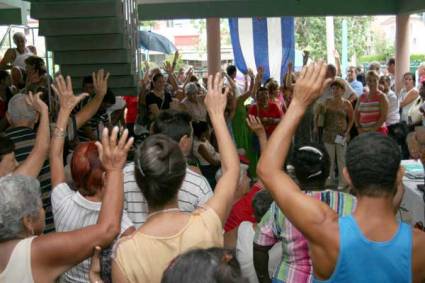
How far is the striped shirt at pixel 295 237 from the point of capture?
7.43 feet

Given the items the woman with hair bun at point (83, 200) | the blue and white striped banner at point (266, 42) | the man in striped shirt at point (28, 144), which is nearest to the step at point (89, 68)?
the man in striped shirt at point (28, 144)

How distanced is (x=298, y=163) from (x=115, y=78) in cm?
559

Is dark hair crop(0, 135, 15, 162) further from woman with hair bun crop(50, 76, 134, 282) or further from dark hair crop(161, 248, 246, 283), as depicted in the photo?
dark hair crop(161, 248, 246, 283)

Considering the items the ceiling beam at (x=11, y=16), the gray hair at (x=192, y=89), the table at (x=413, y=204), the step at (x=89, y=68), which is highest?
the ceiling beam at (x=11, y=16)

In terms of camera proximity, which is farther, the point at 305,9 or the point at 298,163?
the point at 305,9

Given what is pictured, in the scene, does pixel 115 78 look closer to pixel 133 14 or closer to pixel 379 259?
pixel 133 14

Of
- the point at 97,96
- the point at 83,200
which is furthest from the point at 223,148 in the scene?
the point at 97,96

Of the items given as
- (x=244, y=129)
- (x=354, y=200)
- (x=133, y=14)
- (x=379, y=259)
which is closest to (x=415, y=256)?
(x=379, y=259)

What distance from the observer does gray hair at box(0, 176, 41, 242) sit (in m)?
2.05


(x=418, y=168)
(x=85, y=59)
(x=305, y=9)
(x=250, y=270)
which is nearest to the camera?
(x=250, y=270)

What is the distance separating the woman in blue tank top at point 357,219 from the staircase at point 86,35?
5.76 meters

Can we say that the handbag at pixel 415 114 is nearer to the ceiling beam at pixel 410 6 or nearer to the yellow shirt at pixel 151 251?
the ceiling beam at pixel 410 6

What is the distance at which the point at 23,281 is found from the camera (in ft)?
6.64

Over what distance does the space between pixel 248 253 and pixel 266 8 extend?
918 cm
